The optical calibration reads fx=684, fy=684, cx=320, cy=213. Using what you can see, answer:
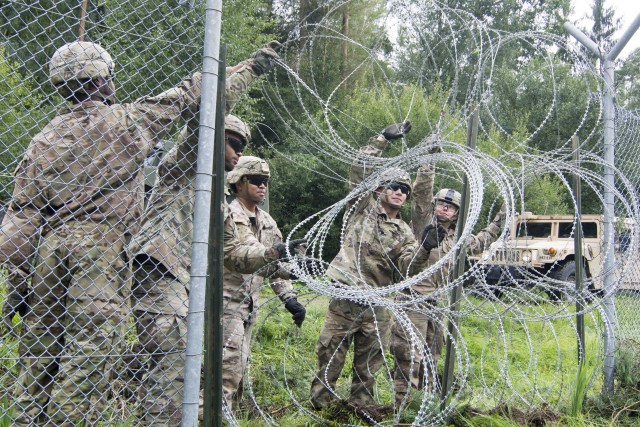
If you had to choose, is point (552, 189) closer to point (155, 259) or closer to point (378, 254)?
point (378, 254)

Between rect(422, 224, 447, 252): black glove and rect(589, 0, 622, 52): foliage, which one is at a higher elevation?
rect(589, 0, 622, 52): foliage

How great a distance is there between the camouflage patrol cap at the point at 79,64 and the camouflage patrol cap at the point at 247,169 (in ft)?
4.61

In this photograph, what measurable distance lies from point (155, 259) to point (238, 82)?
3.61ft

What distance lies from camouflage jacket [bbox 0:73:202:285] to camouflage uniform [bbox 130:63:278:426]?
0.75 feet

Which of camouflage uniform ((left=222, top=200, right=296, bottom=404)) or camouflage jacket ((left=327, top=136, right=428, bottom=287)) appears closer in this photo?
camouflage uniform ((left=222, top=200, right=296, bottom=404))

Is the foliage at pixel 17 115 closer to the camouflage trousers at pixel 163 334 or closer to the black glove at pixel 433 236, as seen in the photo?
the camouflage trousers at pixel 163 334

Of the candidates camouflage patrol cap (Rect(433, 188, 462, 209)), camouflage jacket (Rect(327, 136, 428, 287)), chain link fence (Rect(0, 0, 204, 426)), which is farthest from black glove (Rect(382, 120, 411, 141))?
chain link fence (Rect(0, 0, 204, 426))

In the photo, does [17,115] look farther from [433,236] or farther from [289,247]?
[433,236]

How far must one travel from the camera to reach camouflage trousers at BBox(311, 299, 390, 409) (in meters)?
5.29

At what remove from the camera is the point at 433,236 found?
4473 mm

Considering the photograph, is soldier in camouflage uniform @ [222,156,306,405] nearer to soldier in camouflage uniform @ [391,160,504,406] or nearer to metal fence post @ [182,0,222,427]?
metal fence post @ [182,0,222,427]

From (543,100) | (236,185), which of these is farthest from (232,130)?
(543,100)

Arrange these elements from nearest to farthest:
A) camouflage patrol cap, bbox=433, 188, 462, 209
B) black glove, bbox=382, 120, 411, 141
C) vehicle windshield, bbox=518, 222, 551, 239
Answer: black glove, bbox=382, 120, 411, 141 → camouflage patrol cap, bbox=433, 188, 462, 209 → vehicle windshield, bbox=518, 222, 551, 239

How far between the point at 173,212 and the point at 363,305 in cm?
192
